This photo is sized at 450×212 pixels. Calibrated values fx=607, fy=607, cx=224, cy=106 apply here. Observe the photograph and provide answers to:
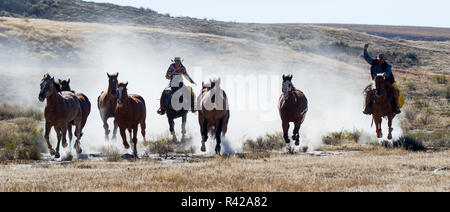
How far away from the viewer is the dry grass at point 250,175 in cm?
1009

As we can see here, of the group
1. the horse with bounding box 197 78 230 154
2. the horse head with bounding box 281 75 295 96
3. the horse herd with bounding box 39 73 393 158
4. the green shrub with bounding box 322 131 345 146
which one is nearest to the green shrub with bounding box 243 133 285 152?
the horse herd with bounding box 39 73 393 158

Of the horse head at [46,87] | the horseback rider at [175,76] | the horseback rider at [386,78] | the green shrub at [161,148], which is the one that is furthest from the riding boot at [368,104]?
the horse head at [46,87]

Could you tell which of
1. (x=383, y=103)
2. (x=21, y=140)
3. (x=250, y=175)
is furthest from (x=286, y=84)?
(x=21, y=140)

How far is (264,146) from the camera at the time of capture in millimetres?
19031

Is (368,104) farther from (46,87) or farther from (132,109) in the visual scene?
(46,87)

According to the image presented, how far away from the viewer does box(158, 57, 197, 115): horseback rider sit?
66.8 feet

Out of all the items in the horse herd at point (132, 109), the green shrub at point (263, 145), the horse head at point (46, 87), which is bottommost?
the green shrub at point (263, 145)

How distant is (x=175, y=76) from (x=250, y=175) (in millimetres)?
9268

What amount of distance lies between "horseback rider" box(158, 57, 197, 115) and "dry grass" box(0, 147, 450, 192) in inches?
228

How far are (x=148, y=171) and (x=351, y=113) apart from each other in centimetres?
1897

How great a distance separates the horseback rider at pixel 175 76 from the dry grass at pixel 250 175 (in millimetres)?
5797

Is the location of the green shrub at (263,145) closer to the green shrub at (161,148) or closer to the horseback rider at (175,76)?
the green shrub at (161,148)
